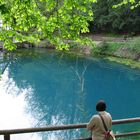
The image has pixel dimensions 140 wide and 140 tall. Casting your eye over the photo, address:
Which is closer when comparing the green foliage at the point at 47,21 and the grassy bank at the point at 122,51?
the green foliage at the point at 47,21

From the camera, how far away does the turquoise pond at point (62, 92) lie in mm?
19703

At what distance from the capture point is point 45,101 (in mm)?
24656

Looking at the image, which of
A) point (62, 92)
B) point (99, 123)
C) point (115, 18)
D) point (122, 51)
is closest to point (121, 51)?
point (122, 51)

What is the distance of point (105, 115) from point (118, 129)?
A: 11415mm

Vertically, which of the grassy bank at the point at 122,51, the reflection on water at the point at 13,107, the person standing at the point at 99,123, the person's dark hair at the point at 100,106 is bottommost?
the reflection on water at the point at 13,107

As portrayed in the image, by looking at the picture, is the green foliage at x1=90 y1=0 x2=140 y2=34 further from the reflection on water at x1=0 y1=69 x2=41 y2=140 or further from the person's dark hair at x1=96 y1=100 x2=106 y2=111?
the person's dark hair at x1=96 y1=100 x2=106 y2=111

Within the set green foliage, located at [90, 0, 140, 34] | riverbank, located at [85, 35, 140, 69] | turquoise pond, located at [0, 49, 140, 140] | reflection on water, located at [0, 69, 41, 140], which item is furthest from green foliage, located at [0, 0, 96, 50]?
green foliage, located at [90, 0, 140, 34]

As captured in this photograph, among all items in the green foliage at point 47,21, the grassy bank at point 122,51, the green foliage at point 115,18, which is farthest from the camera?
the green foliage at point 115,18

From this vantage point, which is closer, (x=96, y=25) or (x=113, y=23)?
(x=113, y=23)

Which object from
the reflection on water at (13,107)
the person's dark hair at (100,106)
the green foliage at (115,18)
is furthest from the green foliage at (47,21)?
the green foliage at (115,18)

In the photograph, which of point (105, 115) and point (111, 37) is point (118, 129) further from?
point (111, 37)

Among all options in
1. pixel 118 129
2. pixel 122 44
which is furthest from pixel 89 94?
pixel 122 44

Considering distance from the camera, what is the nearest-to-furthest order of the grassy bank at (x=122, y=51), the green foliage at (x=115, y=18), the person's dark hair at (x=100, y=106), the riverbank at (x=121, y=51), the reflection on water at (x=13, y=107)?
the person's dark hair at (x=100, y=106) < the reflection on water at (x=13, y=107) < the grassy bank at (x=122, y=51) < the riverbank at (x=121, y=51) < the green foliage at (x=115, y=18)

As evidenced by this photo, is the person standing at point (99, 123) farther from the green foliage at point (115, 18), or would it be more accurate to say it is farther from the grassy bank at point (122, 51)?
the green foliage at point (115, 18)
